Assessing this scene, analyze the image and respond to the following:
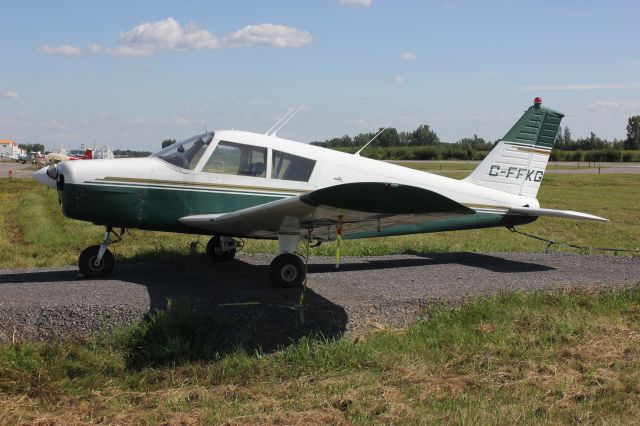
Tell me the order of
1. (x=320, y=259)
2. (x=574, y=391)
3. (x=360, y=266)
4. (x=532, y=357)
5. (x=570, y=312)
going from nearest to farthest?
1. (x=574, y=391)
2. (x=532, y=357)
3. (x=570, y=312)
4. (x=360, y=266)
5. (x=320, y=259)

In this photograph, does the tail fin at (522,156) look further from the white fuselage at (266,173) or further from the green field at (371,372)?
the green field at (371,372)

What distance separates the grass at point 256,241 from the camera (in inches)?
452

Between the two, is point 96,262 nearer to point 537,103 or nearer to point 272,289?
point 272,289

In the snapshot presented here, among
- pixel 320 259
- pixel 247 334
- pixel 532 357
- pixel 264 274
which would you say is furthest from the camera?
pixel 320 259

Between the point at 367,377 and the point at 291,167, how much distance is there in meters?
3.89

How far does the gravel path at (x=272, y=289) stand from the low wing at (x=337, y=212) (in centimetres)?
76

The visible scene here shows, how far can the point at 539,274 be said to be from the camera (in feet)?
Answer: 30.3

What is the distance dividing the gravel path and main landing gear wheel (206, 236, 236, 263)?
20cm

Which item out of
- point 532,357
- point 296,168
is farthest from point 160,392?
point 296,168

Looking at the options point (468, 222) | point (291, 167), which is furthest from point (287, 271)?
point (468, 222)

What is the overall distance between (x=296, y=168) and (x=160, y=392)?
414cm

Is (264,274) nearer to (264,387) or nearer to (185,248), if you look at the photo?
(185,248)

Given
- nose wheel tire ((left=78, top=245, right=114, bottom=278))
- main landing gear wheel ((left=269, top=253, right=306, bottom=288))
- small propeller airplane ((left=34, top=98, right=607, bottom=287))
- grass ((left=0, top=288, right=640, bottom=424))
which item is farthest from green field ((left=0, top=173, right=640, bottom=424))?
nose wheel tire ((left=78, top=245, right=114, bottom=278))

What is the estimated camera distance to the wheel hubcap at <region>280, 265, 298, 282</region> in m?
8.15
